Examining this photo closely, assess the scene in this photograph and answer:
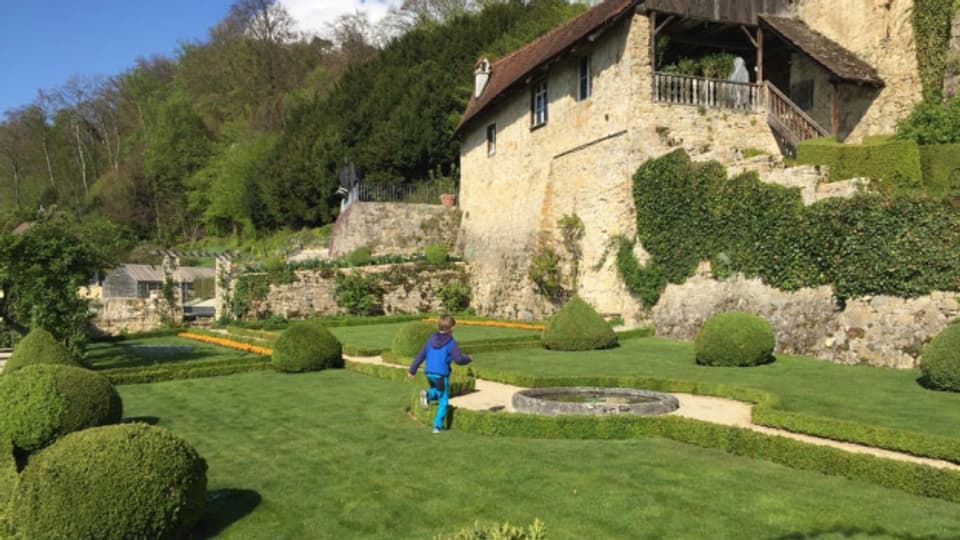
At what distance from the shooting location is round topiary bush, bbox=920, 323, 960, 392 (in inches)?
395

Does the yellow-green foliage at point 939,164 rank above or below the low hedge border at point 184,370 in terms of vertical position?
above

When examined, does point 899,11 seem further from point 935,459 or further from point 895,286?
point 935,459

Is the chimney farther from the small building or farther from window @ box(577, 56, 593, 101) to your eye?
the small building

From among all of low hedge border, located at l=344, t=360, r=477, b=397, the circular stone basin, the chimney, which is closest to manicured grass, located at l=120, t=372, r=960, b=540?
the circular stone basin

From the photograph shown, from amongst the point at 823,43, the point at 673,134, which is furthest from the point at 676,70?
the point at 823,43

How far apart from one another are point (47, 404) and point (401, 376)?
638cm

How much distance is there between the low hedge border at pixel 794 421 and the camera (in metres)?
6.90

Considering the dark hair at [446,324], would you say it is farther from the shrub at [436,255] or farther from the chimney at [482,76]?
the chimney at [482,76]

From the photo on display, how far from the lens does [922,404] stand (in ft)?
30.5

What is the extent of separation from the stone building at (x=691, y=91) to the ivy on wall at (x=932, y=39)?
0.83 feet

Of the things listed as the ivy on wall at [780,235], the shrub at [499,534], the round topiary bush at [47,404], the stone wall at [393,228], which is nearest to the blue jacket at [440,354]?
the round topiary bush at [47,404]

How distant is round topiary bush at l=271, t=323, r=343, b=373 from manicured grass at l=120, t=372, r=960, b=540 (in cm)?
509

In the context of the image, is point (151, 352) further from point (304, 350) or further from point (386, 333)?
point (304, 350)

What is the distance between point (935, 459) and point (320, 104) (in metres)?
40.7
